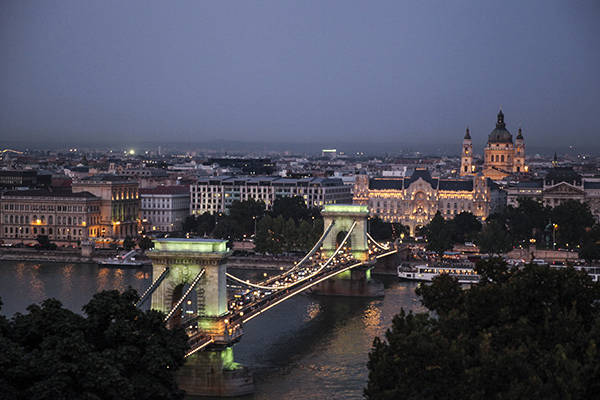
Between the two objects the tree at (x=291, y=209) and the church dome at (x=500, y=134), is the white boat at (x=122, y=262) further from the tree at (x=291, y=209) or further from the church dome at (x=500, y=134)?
the church dome at (x=500, y=134)

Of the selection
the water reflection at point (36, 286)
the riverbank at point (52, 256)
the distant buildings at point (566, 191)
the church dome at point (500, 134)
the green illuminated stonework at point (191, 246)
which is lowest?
the riverbank at point (52, 256)

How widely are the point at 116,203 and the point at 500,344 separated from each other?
33.9 metres

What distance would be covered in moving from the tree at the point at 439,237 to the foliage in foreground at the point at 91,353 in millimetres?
24660

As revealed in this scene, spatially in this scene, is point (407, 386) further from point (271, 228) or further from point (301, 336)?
point (271, 228)

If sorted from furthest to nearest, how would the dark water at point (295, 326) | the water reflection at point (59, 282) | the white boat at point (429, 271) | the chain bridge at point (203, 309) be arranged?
1. the white boat at point (429, 271)
2. the water reflection at point (59, 282)
3. the dark water at point (295, 326)
4. the chain bridge at point (203, 309)

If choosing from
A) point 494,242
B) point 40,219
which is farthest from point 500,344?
point 40,219

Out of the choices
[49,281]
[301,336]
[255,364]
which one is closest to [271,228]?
[49,281]

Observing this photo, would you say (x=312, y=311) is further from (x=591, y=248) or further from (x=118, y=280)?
(x=591, y=248)

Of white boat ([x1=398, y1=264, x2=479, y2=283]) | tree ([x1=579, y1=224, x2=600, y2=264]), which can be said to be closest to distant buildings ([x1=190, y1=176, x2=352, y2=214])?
tree ([x1=579, y1=224, x2=600, y2=264])

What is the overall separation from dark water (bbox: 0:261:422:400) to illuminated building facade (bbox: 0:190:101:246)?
7089 mm

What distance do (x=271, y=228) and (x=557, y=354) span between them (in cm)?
2850

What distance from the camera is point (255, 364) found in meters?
19.6

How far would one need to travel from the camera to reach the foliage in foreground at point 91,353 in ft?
39.8

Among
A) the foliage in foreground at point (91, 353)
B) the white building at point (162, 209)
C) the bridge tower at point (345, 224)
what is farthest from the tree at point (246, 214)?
the foliage in foreground at point (91, 353)
